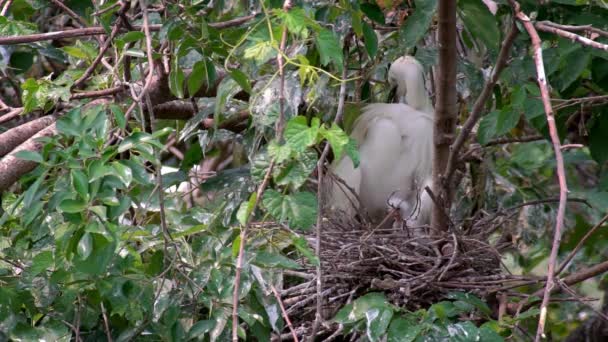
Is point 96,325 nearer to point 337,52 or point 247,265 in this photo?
point 247,265

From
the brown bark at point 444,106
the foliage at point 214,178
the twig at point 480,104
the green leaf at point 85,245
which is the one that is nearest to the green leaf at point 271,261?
the foliage at point 214,178

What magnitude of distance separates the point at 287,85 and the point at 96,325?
876 millimetres

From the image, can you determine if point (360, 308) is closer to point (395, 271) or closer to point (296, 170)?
point (395, 271)

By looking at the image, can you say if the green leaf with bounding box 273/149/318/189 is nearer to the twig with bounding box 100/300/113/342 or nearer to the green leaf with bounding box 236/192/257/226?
the green leaf with bounding box 236/192/257/226

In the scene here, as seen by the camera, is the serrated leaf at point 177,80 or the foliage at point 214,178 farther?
the serrated leaf at point 177,80

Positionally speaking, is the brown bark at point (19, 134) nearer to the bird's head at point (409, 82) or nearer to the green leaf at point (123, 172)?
the green leaf at point (123, 172)

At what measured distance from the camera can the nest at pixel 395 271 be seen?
10.2 feet

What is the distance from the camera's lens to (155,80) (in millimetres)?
3568

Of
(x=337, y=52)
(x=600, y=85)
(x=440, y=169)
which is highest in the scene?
(x=337, y=52)

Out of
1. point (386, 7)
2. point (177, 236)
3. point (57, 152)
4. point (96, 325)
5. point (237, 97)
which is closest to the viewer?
point (57, 152)

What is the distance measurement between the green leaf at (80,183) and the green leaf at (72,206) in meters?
0.03

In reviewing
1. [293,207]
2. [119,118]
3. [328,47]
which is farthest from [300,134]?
[119,118]

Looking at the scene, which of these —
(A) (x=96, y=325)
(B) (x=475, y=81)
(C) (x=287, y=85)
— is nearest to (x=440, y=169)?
(B) (x=475, y=81)

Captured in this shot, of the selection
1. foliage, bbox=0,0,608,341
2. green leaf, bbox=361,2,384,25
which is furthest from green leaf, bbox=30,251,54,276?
green leaf, bbox=361,2,384,25
